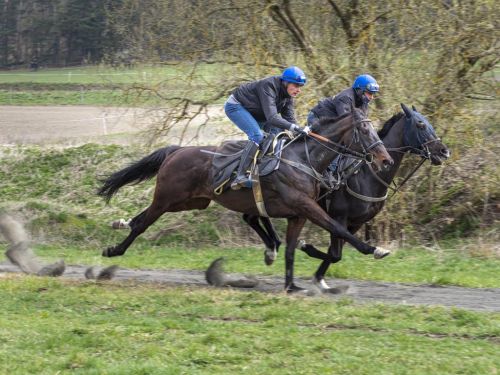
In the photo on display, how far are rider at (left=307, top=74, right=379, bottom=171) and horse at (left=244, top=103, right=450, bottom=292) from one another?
420 millimetres

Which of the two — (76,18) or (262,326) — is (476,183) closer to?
(262,326)

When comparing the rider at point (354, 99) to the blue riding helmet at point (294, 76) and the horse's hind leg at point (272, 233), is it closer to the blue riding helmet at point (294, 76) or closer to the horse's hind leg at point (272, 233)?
the blue riding helmet at point (294, 76)

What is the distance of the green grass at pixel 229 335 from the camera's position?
7160 mm

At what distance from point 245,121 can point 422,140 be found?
241 centimetres

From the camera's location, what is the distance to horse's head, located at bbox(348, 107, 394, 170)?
34.7 feet

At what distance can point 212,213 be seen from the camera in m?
16.7

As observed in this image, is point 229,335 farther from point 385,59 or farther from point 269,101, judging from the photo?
point 385,59

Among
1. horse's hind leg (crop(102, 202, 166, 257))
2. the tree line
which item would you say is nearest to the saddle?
horse's hind leg (crop(102, 202, 166, 257))

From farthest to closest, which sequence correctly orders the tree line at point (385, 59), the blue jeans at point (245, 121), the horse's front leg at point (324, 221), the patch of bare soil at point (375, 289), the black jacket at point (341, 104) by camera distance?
the tree line at point (385, 59) → the black jacket at point (341, 104) → the blue jeans at point (245, 121) → the horse's front leg at point (324, 221) → the patch of bare soil at point (375, 289)

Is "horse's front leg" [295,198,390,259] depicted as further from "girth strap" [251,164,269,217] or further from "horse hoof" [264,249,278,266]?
"horse hoof" [264,249,278,266]

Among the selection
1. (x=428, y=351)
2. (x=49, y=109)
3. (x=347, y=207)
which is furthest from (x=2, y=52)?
(x=428, y=351)

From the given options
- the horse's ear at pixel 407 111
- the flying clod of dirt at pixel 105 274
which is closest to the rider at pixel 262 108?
the horse's ear at pixel 407 111

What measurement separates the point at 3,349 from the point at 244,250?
7705 mm

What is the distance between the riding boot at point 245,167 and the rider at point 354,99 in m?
0.99
